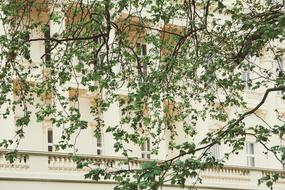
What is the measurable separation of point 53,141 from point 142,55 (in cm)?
1377

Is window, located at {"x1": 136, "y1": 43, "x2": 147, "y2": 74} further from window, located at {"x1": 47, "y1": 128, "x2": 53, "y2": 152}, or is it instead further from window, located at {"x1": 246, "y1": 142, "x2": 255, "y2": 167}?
window, located at {"x1": 246, "y1": 142, "x2": 255, "y2": 167}

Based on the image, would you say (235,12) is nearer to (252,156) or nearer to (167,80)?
(167,80)

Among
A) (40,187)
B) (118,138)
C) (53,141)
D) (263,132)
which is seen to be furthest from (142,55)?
(53,141)

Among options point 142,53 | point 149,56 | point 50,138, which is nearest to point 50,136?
point 50,138

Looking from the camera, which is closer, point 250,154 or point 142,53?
point 142,53

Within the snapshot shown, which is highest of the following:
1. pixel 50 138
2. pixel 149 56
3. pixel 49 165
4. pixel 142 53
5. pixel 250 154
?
pixel 142 53

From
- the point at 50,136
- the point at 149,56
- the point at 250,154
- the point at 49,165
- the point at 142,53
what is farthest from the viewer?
the point at 250,154

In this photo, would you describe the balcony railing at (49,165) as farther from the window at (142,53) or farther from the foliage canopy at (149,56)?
the foliage canopy at (149,56)

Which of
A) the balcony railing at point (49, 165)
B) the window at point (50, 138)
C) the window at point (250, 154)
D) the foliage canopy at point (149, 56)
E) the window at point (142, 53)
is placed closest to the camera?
the foliage canopy at point (149, 56)

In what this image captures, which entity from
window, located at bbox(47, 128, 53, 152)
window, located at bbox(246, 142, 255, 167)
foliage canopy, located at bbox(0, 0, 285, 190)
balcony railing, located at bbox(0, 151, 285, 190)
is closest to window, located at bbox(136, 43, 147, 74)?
foliage canopy, located at bbox(0, 0, 285, 190)

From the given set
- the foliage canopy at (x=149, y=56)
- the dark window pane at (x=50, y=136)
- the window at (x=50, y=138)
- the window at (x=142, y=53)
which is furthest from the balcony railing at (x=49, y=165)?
the foliage canopy at (x=149, y=56)

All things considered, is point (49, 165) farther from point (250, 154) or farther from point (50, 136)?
point (250, 154)

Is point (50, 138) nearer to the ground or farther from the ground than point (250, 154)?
farther from the ground

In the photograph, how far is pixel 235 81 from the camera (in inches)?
602
